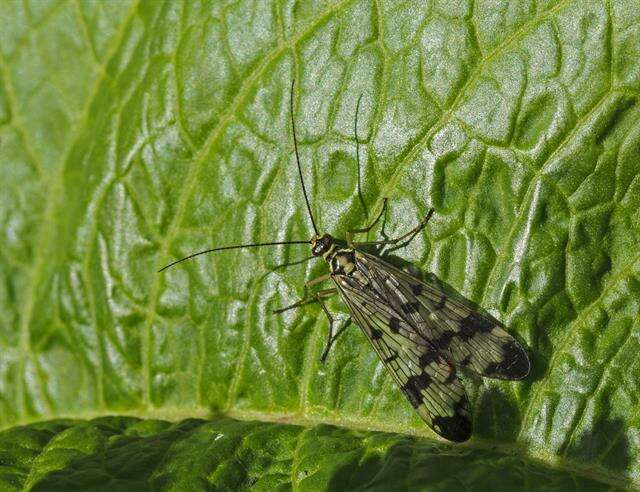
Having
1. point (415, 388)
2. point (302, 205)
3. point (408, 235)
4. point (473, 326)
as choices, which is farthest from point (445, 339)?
point (302, 205)

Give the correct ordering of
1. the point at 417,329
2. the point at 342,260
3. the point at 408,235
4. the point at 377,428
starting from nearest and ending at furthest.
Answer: the point at 377,428, the point at 408,235, the point at 342,260, the point at 417,329

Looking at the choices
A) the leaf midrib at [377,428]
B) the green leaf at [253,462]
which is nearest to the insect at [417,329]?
the leaf midrib at [377,428]

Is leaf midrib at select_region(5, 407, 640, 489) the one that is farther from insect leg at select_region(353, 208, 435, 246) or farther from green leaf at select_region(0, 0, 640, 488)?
insect leg at select_region(353, 208, 435, 246)

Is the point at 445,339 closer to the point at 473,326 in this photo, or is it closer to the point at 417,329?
the point at 417,329

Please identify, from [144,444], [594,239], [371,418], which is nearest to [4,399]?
[144,444]

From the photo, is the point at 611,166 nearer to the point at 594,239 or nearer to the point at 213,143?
the point at 594,239

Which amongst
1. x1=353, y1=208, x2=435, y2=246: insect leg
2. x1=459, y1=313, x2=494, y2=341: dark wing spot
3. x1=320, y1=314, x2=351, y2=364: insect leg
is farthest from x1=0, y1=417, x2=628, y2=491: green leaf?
x1=353, y1=208, x2=435, y2=246: insect leg
